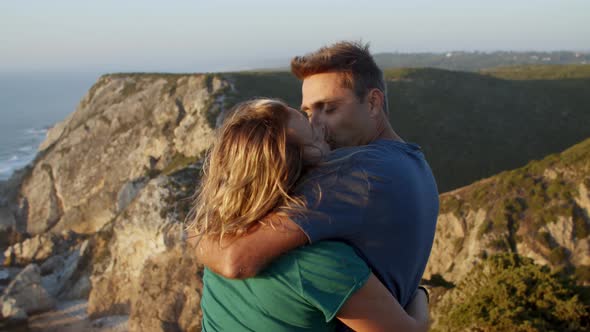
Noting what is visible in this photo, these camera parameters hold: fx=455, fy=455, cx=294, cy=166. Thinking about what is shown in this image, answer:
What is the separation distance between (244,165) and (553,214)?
62.9 feet

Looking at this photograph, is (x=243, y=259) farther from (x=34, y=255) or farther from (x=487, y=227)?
(x=34, y=255)

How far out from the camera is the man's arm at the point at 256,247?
1860 millimetres

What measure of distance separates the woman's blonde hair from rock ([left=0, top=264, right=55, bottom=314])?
30.2m

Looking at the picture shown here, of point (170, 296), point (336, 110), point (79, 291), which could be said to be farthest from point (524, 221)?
point (79, 291)

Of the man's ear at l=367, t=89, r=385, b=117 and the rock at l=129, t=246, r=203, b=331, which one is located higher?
the man's ear at l=367, t=89, r=385, b=117

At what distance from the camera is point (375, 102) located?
2.90 meters

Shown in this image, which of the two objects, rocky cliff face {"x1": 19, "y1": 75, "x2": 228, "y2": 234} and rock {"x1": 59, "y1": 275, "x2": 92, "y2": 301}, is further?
rocky cliff face {"x1": 19, "y1": 75, "x2": 228, "y2": 234}

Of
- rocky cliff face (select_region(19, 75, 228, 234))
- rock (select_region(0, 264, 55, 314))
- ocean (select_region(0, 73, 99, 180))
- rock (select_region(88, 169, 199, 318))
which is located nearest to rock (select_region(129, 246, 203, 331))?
rock (select_region(88, 169, 199, 318))

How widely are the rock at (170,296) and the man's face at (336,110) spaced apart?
21.2 m

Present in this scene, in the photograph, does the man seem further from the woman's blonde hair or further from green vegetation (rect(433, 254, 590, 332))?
green vegetation (rect(433, 254, 590, 332))

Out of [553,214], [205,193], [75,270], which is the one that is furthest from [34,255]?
[205,193]

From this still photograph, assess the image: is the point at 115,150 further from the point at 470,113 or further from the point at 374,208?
the point at 374,208

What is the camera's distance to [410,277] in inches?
90.2

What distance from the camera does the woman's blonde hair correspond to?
6.44ft
